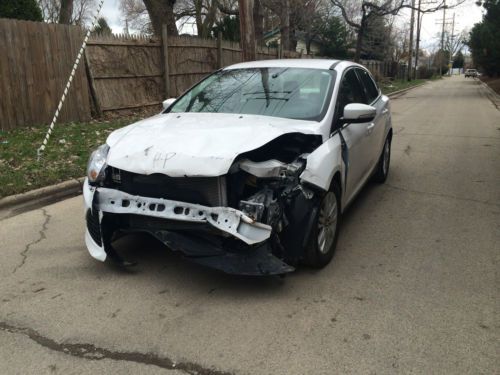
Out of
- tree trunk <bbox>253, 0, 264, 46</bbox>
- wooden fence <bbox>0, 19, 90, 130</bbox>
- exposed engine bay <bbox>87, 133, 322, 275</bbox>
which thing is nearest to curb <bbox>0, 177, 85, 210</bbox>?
exposed engine bay <bbox>87, 133, 322, 275</bbox>

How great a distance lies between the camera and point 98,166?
380 centimetres

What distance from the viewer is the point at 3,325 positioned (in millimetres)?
3160

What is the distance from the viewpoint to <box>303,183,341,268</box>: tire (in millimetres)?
3740

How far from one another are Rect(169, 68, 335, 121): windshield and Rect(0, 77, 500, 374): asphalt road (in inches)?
53.1

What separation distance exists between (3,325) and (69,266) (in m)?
0.92

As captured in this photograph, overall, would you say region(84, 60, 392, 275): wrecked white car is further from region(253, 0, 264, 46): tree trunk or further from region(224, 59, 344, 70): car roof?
region(253, 0, 264, 46): tree trunk

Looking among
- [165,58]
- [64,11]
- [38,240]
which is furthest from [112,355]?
[64,11]

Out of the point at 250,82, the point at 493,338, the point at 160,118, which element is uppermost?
the point at 250,82

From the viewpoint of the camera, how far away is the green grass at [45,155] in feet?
20.4

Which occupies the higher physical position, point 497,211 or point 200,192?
point 200,192

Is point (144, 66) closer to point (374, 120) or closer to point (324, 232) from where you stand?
point (374, 120)

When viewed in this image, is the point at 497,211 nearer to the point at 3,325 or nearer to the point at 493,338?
the point at 493,338

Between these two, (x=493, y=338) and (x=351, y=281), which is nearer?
(x=493, y=338)

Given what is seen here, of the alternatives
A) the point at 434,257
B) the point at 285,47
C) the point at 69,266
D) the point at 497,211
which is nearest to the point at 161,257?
the point at 69,266
